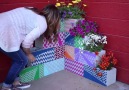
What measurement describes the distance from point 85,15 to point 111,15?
543 millimetres

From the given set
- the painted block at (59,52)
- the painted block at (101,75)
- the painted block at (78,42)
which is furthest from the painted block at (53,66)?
the painted block at (101,75)

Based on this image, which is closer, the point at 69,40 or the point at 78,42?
the point at 78,42

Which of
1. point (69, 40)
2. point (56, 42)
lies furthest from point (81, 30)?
point (56, 42)

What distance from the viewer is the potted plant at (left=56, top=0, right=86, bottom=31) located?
3453mm

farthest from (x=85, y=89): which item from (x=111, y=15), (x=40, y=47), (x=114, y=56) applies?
(x=111, y=15)

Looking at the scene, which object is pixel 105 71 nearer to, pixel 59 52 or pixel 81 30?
pixel 81 30

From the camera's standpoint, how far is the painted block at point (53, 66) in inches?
134

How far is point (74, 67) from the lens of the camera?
11.6ft

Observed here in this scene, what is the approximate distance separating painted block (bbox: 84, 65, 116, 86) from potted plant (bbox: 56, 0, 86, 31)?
77cm

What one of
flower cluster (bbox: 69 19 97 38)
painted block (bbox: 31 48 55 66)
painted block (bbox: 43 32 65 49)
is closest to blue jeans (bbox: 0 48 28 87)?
painted block (bbox: 31 48 55 66)

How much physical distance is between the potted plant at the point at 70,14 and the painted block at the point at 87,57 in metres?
0.45

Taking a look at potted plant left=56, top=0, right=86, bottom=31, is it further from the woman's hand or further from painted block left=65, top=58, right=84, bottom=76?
the woman's hand

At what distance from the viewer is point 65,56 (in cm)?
368

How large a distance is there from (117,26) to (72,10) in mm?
836
